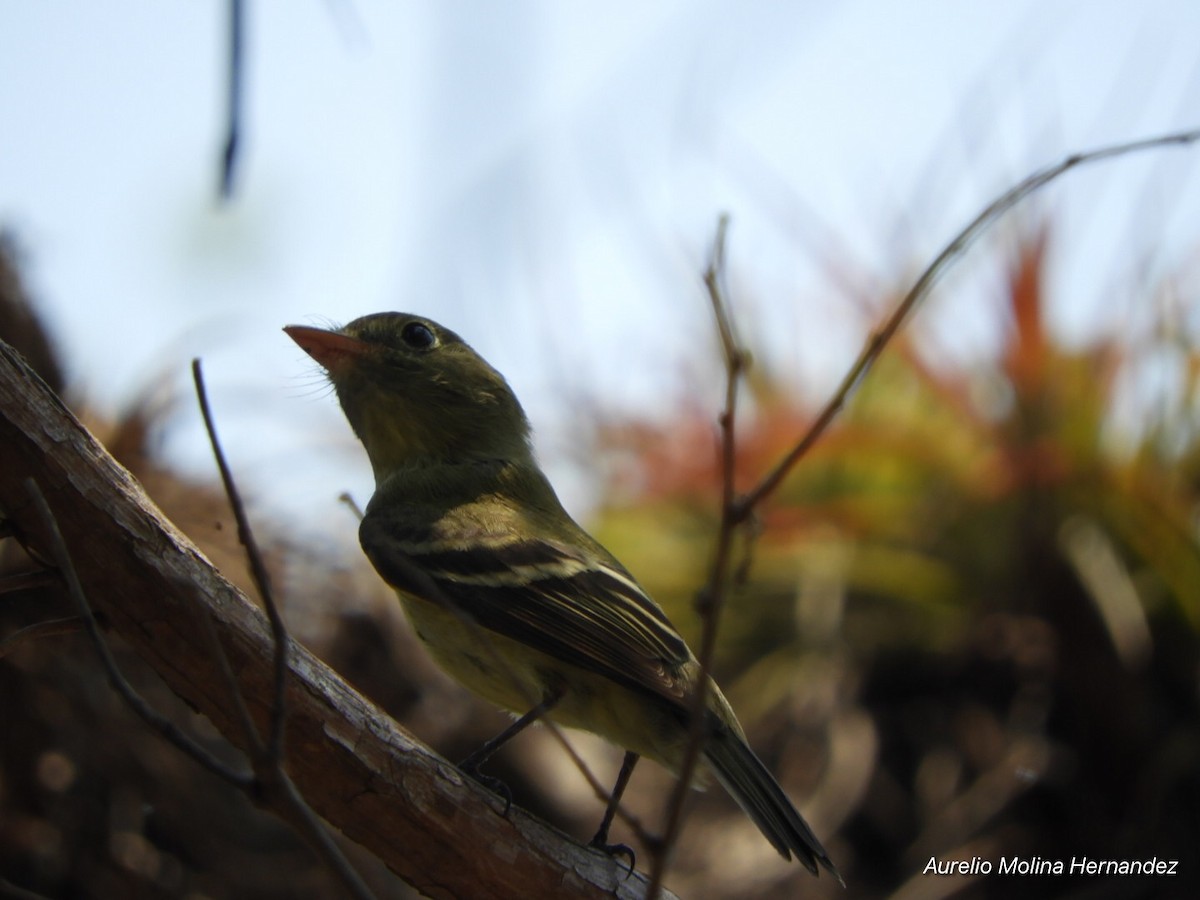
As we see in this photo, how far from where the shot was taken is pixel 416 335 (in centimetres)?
427

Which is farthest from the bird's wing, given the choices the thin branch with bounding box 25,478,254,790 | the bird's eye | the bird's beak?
the thin branch with bounding box 25,478,254,790

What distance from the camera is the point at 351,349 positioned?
4125 mm

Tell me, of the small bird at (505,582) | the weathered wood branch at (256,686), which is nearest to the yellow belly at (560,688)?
the small bird at (505,582)

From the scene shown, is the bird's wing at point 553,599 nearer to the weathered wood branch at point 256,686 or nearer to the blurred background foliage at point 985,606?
the weathered wood branch at point 256,686

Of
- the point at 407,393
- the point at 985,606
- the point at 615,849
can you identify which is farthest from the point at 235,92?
the point at 985,606

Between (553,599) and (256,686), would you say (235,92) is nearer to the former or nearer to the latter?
(256,686)

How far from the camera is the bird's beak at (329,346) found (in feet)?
13.2

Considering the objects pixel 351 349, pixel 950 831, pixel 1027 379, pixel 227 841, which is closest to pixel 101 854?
pixel 227 841

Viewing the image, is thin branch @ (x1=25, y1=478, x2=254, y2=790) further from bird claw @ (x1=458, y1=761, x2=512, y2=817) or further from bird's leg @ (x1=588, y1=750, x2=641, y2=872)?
bird's leg @ (x1=588, y1=750, x2=641, y2=872)

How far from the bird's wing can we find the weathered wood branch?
52 cm

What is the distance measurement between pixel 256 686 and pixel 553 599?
3.30ft

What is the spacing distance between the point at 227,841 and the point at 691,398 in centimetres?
340

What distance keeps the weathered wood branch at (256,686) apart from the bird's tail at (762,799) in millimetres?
461

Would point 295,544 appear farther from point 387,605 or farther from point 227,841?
point 227,841
